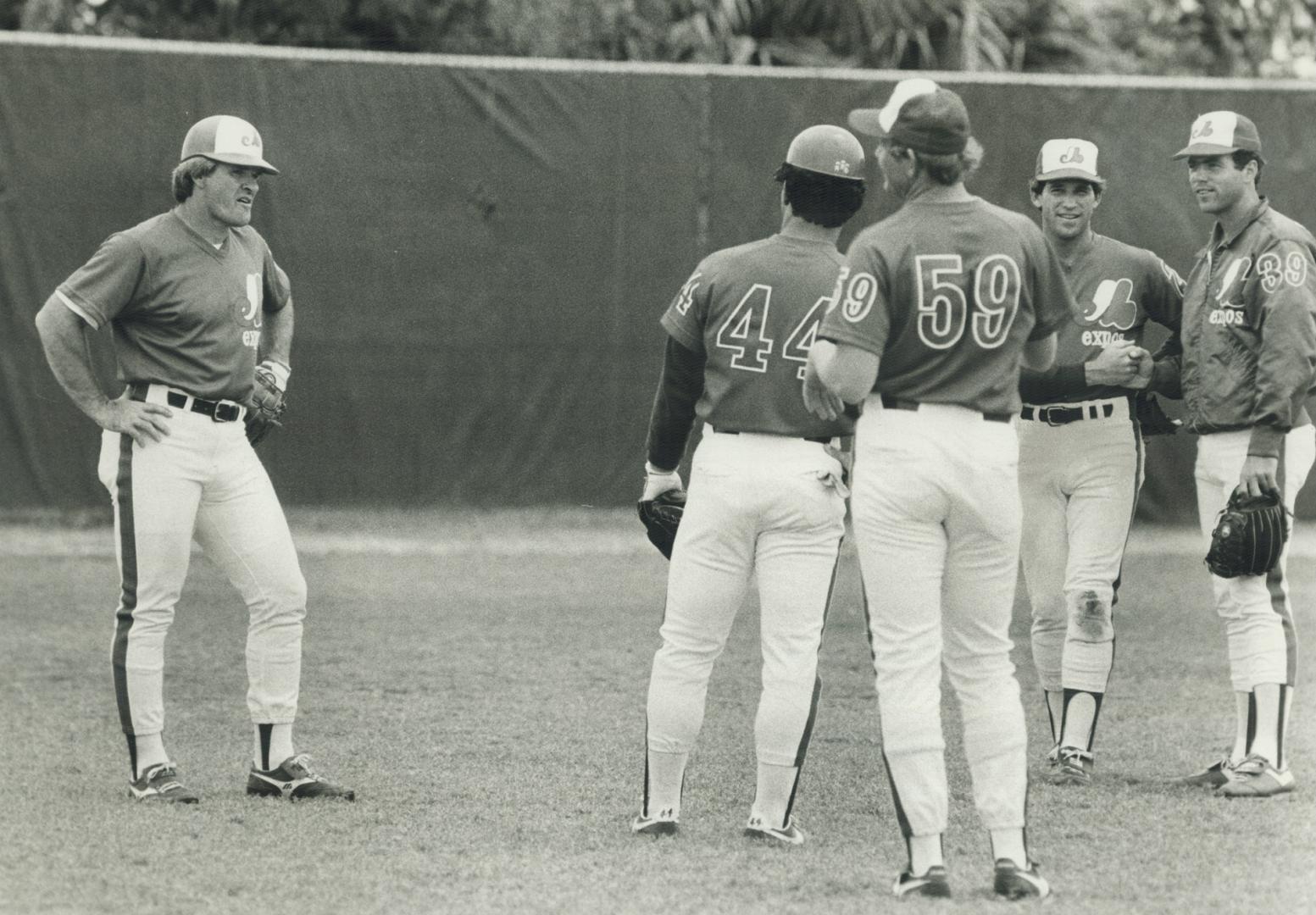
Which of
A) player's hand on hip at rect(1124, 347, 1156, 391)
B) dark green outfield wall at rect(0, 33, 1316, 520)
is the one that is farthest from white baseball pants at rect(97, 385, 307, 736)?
dark green outfield wall at rect(0, 33, 1316, 520)

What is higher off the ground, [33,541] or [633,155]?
[633,155]

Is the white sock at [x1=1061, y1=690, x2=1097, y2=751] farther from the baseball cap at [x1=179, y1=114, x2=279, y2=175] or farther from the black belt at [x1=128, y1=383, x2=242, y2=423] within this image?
the baseball cap at [x1=179, y1=114, x2=279, y2=175]

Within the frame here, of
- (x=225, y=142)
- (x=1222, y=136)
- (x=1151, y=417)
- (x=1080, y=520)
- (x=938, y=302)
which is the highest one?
(x=1222, y=136)

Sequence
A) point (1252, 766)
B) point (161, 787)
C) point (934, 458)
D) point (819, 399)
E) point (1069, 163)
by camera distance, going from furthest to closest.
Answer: point (1069, 163), point (1252, 766), point (161, 787), point (819, 399), point (934, 458)

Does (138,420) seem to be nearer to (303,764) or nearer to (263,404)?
(263,404)

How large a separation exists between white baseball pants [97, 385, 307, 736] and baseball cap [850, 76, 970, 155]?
8.05 ft

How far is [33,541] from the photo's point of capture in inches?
450

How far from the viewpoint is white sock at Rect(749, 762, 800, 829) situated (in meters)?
5.30

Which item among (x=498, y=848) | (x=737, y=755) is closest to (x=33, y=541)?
(x=737, y=755)

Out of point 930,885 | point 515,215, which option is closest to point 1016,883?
point 930,885

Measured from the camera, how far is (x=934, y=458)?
181 inches

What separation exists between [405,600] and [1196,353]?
16.3 feet

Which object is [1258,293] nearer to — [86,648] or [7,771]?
[7,771]

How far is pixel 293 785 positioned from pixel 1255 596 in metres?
3.19
